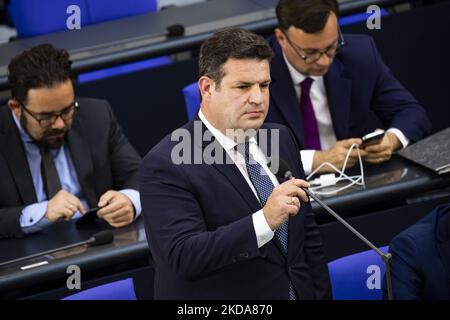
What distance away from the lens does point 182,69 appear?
12.2ft

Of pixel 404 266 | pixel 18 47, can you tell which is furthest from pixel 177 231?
pixel 18 47

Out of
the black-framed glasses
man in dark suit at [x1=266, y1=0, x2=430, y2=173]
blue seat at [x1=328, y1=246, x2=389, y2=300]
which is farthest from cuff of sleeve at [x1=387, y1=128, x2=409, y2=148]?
the black-framed glasses

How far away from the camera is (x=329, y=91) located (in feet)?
10.6

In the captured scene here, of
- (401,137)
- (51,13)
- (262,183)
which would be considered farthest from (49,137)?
(51,13)

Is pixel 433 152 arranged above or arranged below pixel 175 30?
below

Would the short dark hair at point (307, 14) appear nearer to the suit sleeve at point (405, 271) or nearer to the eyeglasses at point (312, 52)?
the eyeglasses at point (312, 52)

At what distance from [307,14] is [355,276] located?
1033mm

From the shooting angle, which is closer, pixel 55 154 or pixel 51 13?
pixel 55 154

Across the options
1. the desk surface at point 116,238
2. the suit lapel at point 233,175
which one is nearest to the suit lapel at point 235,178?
the suit lapel at point 233,175

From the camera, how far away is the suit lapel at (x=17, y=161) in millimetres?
3020

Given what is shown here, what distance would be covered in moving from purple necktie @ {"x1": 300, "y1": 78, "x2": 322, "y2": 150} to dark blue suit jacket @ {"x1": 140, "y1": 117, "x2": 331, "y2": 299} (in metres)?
0.93

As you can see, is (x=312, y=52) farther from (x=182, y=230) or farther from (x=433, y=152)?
(x=182, y=230)

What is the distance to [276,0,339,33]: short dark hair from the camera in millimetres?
3064
